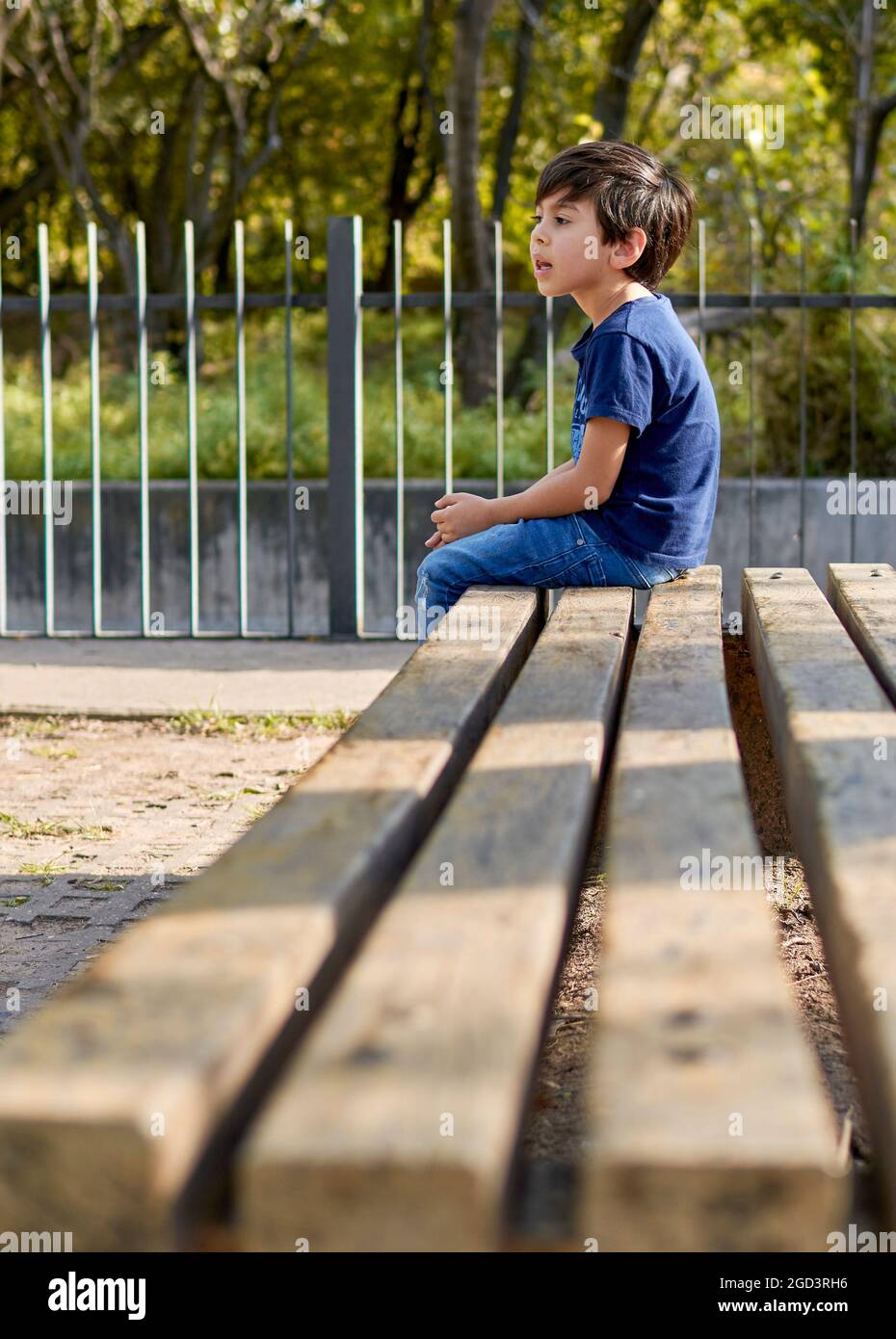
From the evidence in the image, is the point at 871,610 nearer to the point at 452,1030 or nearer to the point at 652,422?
the point at 652,422

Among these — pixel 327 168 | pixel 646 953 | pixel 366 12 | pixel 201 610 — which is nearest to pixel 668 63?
pixel 366 12

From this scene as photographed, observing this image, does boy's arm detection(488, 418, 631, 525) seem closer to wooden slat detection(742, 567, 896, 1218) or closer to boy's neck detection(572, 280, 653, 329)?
boy's neck detection(572, 280, 653, 329)

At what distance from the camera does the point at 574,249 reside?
3.28 meters

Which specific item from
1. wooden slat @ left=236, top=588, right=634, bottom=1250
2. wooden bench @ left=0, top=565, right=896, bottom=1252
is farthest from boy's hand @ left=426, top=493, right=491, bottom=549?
wooden slat @ left=236, top=588, right=634, bottom=1250

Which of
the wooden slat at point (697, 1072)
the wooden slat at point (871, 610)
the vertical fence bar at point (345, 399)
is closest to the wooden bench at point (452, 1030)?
the wooden slat at point (697, 1072)

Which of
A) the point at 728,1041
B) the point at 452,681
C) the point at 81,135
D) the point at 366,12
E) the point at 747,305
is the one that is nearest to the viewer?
the point at 728,1041

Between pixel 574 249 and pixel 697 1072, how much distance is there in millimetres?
2530

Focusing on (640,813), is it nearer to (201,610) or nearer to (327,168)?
(201,610)

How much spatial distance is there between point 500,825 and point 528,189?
64.4ft

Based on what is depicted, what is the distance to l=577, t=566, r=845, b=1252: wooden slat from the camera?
3.06ft

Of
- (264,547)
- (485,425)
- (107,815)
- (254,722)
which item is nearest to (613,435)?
(107,815)

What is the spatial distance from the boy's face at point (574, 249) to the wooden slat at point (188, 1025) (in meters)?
1.89

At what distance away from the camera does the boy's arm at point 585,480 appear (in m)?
3.08

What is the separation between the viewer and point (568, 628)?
2781 millimetres
